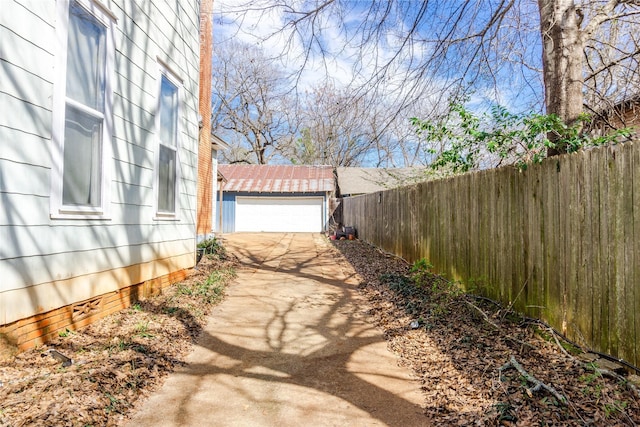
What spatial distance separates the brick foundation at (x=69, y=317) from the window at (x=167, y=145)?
3.93 ft

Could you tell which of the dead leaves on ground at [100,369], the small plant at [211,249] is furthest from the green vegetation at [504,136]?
the small plant at [211,249]

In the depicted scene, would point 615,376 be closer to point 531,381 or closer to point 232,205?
point 531,381

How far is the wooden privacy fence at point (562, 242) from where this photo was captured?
2.75 m

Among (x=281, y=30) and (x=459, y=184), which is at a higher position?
(x=281, y=30)

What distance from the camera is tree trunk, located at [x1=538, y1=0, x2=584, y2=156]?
172 inches

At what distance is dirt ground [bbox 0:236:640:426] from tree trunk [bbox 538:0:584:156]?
223cm

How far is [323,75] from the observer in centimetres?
620

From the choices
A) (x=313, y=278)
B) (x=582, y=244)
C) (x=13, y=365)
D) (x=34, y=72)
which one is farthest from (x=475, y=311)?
(x=34, y=72)

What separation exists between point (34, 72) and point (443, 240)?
18.1 feet

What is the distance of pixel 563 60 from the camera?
14.8 feet

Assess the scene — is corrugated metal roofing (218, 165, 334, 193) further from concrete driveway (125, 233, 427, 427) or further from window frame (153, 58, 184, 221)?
concrete driveway (125, 233, 427, 427)

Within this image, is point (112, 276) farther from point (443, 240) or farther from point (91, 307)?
point (443, 240)

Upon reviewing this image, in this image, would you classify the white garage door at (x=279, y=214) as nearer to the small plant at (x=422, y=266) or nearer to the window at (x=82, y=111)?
the small plant at (x=422, y=266)

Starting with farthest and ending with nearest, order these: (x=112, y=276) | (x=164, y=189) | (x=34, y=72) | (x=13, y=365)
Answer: (x=164, y=189) → (x=112, y=276) → (x=34, y=72) → (x=13, y=365)
